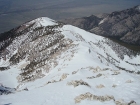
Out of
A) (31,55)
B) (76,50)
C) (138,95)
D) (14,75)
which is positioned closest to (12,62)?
(31,55)

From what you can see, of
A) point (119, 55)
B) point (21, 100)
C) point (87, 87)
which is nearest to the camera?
point (21, 100)

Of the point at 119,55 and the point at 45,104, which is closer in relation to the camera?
the point at 45,104

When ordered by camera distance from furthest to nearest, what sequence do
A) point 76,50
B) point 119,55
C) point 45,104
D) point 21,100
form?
point 119,55
point 76,50
point 21,100
point 45,104

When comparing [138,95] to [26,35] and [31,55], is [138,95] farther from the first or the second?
[26,35]

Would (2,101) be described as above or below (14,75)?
above

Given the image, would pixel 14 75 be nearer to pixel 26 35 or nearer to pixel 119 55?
pixel 26 35

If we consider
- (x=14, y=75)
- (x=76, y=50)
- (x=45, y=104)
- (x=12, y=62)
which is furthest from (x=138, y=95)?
(x=12, y=62)
